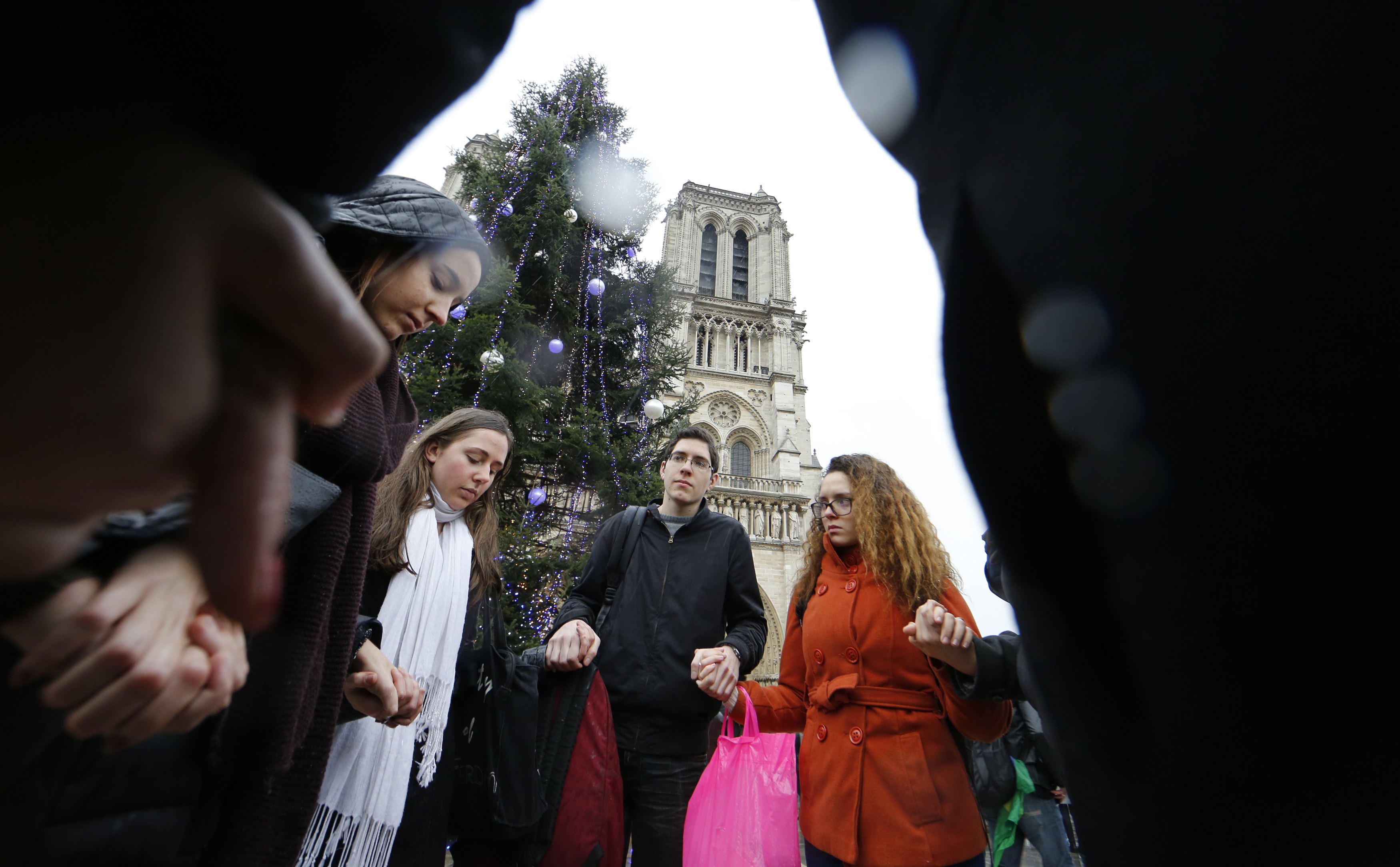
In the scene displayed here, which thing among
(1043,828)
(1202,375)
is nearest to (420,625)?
(1202,375)

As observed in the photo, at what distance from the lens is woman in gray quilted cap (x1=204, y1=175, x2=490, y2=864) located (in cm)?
89

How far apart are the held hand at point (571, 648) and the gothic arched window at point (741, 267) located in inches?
875

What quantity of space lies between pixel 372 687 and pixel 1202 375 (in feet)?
4.56

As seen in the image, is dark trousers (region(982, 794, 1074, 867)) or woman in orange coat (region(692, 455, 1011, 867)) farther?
dark trousers (region(982, 794, 1074, 867))

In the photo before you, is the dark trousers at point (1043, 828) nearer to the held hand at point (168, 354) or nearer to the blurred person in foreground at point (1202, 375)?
the blurred person in foreground at point (1202, 375)

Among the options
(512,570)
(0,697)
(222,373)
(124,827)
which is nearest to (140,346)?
(222,373)

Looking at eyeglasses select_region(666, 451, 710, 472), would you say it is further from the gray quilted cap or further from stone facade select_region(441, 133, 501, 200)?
stone facade select_region(441, 133, 501, 200)

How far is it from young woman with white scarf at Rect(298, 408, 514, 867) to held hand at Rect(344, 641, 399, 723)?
0.05 metres

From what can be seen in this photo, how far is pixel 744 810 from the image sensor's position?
1.87 m

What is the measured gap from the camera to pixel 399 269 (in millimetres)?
1073

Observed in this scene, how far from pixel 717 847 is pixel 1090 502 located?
1.81 metres

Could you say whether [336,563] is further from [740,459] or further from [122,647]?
[740,459]

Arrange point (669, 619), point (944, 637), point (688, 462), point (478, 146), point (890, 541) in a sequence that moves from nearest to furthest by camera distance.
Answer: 1. point (944, 637)
2. point (890, 541)
3. point (669, 619)
4. point (688, 462)
5. point (478, 146)

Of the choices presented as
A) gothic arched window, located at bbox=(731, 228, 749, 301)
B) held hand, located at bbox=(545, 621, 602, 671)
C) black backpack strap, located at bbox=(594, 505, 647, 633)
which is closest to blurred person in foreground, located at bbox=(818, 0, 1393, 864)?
held hand, located at bbox=(545, 621, 602, 671)
